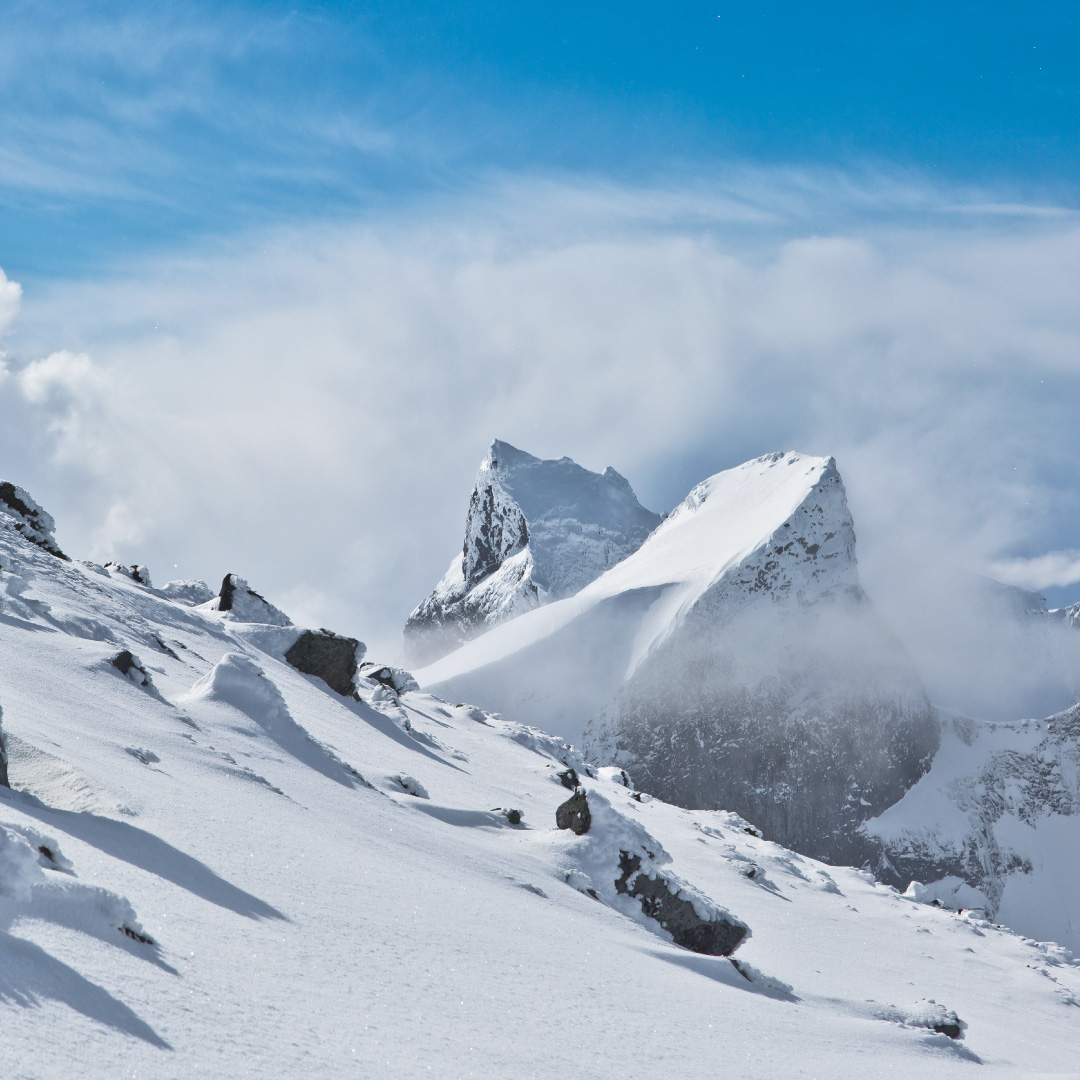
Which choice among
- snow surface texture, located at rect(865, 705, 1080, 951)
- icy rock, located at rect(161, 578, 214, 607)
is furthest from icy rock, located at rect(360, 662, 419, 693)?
snow surface texture, located at rect(865, 705, 1080, 951)

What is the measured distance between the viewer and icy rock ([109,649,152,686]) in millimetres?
12570

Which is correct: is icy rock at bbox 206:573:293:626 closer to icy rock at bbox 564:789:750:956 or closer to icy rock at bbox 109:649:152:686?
icy rock at bbox 109:649:152:686

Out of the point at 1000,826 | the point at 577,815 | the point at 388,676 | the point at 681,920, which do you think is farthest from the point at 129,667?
the point at 1000,826

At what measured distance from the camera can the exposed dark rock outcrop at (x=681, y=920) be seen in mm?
11977

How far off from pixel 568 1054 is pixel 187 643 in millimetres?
16811

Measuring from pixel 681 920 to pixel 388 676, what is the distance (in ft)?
61.8

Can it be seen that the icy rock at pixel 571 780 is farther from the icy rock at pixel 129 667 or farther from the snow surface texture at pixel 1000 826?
the snow surface texture at pixel 1000 826

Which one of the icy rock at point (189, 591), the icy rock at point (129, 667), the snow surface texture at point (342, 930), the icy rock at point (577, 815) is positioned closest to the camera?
the snow surface texture at point (342, 930)

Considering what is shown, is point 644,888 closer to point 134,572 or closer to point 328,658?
point 328,658

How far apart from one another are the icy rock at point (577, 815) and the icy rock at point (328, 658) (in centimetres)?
892

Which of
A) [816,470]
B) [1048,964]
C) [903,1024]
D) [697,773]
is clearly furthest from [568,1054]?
[816,470]

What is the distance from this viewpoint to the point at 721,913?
40.4ft

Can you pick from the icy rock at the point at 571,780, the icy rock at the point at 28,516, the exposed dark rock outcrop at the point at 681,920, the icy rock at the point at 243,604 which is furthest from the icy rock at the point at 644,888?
the icy rock at the point at 243,604

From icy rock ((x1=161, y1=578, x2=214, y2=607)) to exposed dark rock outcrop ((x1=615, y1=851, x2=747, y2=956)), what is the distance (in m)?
23.3
